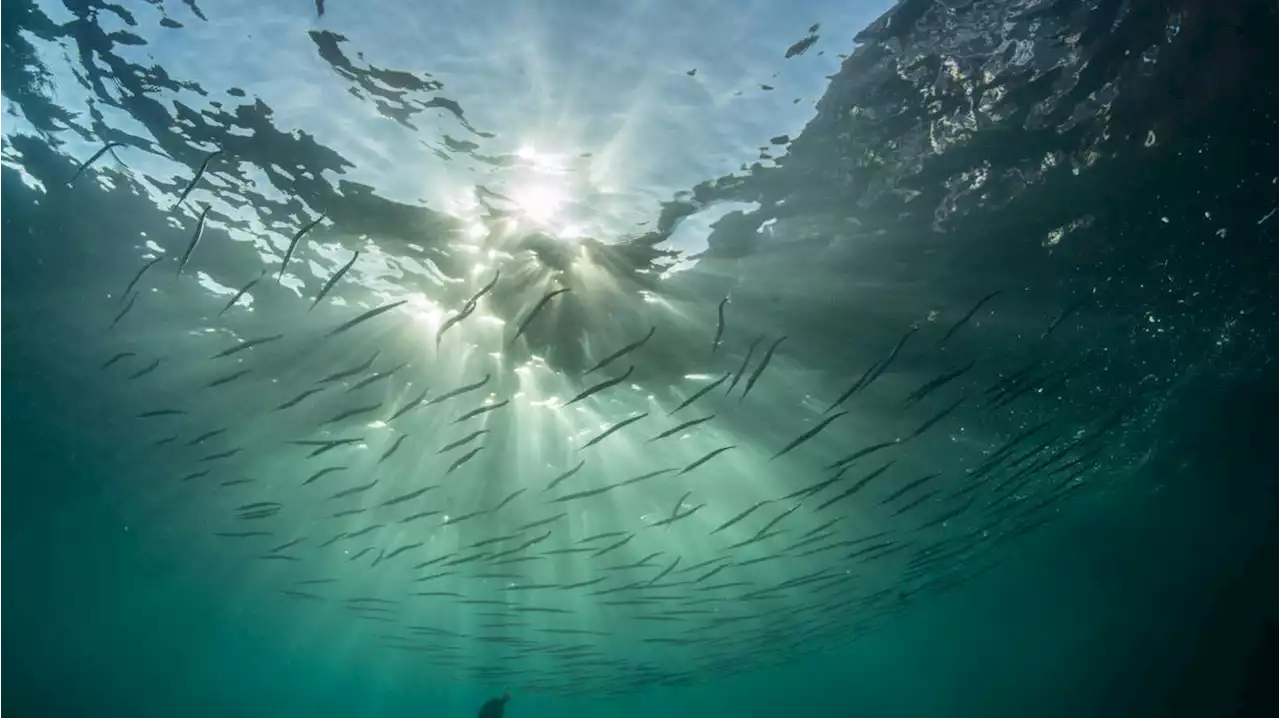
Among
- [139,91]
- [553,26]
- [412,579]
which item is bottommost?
[553,26]

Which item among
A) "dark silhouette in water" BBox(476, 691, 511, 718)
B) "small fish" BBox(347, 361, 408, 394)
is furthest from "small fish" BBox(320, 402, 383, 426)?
"dark silhouette in water" BBox(476, 691, 511, 718)

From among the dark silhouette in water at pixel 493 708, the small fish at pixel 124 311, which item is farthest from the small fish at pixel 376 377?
the dark silhouette in water at pixel 493 708

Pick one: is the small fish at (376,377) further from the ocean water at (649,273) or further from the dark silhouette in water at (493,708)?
the dark silhouette in water at (493,708)

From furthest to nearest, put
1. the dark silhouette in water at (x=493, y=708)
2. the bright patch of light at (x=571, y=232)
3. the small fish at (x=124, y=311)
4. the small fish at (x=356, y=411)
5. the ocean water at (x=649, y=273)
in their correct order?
1. the dark silhouette in water at (x=493, y=708)
2. the bright patch of light at (x=571, y=232)
3. the small fish at (x=356, y=411)
4. the ocean water at (x=649, y=273)
5. the small fish at (x=124, y=311)

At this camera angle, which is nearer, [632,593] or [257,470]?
[257,470]

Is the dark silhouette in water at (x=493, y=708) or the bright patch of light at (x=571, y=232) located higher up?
the bright patch of light at (x=571, y=232)

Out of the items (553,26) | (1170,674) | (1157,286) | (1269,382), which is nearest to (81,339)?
Result: (553,26)

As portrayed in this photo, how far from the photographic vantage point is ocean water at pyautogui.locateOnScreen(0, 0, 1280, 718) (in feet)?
22.7

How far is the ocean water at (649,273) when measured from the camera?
6.91m

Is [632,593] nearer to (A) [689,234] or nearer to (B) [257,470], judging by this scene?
(B) [257,470]

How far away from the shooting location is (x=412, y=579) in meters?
28.6

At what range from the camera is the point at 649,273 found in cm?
1023

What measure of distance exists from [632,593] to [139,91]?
23.7 meters

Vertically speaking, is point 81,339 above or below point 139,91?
above
